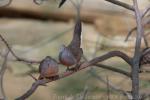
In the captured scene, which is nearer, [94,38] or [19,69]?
[19,69]

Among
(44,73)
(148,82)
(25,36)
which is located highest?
(44,73)

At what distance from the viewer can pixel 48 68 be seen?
60 centimetres

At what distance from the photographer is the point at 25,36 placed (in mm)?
3268

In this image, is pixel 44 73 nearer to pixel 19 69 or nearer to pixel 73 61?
pixel 73 61

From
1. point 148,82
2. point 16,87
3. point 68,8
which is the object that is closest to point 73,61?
point 148,82

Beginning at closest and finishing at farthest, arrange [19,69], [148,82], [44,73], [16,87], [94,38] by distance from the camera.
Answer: [44,73]
[148,82]
[16,87]
[19,69]
[94,38]

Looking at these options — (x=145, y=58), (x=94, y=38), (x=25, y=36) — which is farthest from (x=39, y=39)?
(x=145, y=58)

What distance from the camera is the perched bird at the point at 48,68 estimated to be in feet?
1.96

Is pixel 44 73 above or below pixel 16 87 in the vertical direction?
above

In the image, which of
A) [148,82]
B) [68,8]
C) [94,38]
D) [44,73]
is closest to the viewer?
[44,73]

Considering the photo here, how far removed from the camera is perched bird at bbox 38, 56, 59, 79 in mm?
597

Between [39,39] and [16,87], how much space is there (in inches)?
29.9

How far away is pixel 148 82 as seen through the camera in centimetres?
115

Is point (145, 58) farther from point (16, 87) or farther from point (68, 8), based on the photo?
point (68, 8)
